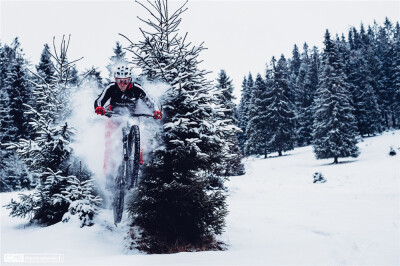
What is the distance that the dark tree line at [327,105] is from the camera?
32.9 meters

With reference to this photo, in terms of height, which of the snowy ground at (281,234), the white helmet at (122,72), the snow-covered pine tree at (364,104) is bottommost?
the snowy ground at (281,234)

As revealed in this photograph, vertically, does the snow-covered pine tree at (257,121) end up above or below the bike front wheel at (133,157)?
above

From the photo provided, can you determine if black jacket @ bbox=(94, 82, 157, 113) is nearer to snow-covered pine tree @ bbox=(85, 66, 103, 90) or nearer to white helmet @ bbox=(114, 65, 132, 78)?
white helmet @ bbox=(114, 65, 132, 78)

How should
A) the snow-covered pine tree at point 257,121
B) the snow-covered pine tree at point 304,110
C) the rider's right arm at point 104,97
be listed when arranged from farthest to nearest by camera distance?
1. the snow-covered pine tree at point 304,110
2. the snow-covered pine tree at point 257,121
3. the rider's right arm at point 104,97

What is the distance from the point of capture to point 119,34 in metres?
7.54

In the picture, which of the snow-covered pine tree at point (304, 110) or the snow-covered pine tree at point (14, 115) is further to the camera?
the snow-covered pine tree at point (304, 110)

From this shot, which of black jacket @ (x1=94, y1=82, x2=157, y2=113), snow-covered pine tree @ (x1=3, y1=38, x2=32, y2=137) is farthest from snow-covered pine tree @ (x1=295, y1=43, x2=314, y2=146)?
black jacket @ (x1=94, y1=82, x2=157, y2=113)

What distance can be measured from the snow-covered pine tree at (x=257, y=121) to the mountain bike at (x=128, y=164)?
44.0 meters

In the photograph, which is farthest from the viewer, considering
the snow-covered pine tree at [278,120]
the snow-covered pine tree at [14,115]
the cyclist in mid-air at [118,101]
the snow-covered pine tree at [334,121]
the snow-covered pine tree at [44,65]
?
the snow-covered pine tree at [278,120]

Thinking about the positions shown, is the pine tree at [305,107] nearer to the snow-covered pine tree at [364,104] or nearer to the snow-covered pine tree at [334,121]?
the snow-covered pine tree at [364,104]

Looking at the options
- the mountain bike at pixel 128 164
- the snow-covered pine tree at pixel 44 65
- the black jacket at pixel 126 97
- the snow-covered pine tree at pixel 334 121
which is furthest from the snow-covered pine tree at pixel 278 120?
the mountain bike at pixel 128 164

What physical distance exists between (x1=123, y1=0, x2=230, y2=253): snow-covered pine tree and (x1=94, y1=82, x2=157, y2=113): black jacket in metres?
1.75

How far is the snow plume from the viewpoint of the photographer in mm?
6004

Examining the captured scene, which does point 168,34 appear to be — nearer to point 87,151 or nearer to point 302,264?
point 87,151
